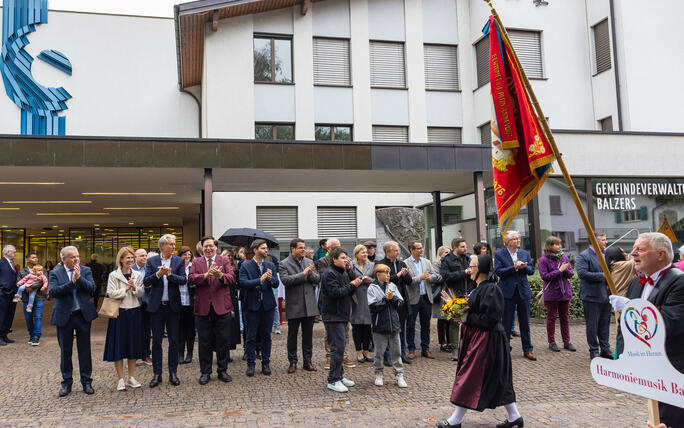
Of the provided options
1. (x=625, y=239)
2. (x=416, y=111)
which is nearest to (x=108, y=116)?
(x=416, y=111)

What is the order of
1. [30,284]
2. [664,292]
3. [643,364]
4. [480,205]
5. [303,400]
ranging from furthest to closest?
1. [480,205]
2. [30,284]
3. [303,400]
4. [664,292]
5. [643,364]

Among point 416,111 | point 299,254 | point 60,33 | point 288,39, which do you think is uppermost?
point 60,33

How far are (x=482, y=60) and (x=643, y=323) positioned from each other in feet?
67.8

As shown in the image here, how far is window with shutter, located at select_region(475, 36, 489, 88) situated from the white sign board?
2000cm

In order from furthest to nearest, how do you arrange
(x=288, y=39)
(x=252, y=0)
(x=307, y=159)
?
(x=288, y=39) < (x=252, y=0) < (x=307, y=159)

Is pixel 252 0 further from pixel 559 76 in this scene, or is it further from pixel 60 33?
pixel 559 76

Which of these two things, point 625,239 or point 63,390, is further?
point 625,239

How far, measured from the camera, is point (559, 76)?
2261 cm

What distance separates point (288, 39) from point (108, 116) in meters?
8.84

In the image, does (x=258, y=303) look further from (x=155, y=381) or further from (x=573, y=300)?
(x=573, y=300)

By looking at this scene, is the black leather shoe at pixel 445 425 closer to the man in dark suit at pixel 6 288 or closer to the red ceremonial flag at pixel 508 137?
the red ceremonial flag at pixel 508 137

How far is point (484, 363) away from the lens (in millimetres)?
5480

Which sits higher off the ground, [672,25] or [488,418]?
[672,25]

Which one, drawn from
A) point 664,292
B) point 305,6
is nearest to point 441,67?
point 305,6
